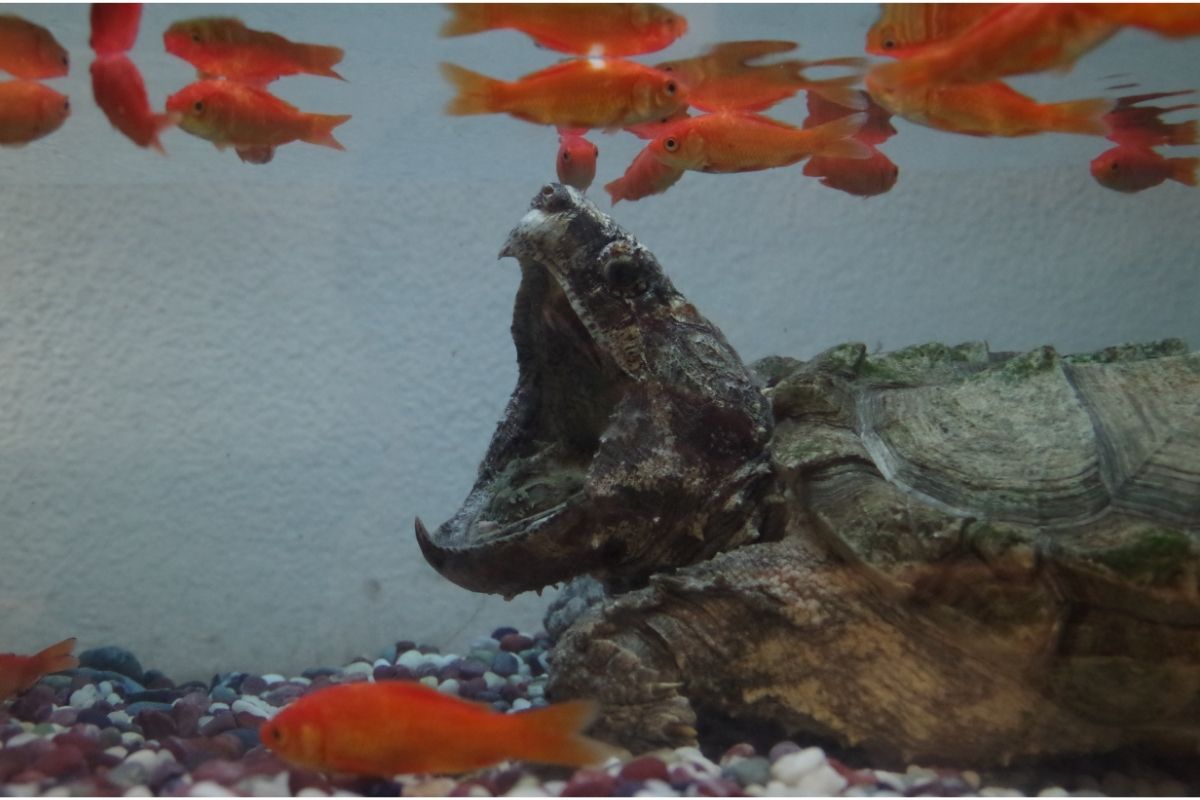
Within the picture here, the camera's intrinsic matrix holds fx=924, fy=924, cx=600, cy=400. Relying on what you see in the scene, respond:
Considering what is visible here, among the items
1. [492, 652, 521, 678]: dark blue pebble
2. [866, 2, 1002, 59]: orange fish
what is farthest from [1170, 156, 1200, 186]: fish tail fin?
[492, 652, 521, 678]: dark blue pebble

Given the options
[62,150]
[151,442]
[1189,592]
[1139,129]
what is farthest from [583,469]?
[1139,129]

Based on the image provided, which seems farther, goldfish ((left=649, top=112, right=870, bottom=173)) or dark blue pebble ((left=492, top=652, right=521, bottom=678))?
dark blue pebble ((left=492, top=652, right=521, bottom=678))

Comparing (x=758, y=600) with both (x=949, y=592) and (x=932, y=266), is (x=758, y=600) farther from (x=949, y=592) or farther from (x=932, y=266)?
(x=932, y=266)

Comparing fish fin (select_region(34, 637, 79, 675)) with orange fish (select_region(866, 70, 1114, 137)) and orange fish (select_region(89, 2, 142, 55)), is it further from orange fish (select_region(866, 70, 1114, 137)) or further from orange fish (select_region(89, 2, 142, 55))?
orange fish (select_region(866, 70, 1114, 137))

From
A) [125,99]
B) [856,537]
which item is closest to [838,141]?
[856,537]

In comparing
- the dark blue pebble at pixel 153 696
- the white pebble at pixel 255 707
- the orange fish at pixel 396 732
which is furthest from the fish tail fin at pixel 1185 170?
the dark blue pebble at pixel 153 696

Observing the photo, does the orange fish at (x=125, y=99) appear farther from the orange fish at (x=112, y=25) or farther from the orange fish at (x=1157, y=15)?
the orange fish at (x=1157, y=15)
